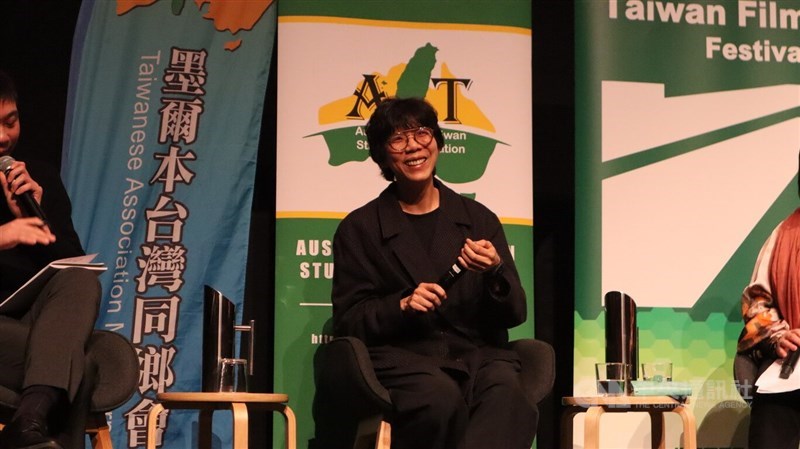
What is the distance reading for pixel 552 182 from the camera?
471 cm

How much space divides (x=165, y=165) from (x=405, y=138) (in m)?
1.07

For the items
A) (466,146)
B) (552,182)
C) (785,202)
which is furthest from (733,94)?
(466,146)

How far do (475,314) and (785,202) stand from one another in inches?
62.2

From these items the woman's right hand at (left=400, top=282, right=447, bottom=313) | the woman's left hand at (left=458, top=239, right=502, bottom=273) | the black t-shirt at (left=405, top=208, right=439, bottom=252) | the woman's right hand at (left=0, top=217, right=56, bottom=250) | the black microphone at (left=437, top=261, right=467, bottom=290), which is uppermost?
the black t-shirt at (left=405, top=208, right=439, bottom=252)

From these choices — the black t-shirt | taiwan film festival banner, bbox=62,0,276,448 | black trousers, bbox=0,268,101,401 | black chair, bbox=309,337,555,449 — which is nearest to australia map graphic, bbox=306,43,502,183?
taiwan film festival banner, bbox=62,0,276,448

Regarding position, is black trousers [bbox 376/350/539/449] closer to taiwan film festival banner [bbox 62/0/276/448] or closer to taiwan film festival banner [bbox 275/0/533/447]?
taiwan film festival banner [bbox 275/0/533/447]

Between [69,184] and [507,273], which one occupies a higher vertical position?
[69,184]

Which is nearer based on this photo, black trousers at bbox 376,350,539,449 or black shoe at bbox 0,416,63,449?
black shoe at bbox 0,416,63,449

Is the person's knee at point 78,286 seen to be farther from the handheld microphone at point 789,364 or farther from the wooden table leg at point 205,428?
the handheld microphone at point 789,364

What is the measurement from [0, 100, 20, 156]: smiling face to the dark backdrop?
0.97 m

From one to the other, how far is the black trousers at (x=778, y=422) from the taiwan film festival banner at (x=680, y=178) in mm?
614

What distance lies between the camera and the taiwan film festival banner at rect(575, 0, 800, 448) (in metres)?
4.23

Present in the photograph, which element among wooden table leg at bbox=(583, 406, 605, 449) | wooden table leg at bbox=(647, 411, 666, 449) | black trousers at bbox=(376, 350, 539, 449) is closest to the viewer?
black trousers at bbox=(376, 350, 539, 449)

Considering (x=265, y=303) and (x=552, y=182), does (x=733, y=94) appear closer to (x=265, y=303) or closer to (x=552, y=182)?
(x=552, y=182)
